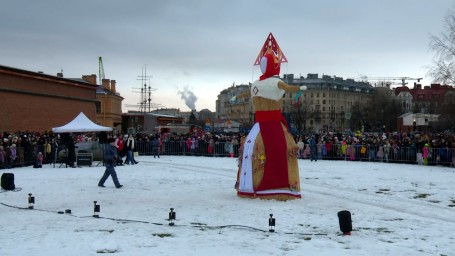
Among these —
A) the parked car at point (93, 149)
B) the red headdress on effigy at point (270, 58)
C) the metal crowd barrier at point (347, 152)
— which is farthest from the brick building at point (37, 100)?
the red headdress on effigy at point (270, 58)

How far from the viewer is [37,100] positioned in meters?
39.8

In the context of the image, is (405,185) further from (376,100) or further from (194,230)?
(376,100)

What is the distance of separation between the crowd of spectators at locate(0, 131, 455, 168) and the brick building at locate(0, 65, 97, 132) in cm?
406

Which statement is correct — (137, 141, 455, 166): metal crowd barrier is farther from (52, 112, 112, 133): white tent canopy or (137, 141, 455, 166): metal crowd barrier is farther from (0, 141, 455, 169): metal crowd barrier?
Result: (52, 112, 112, 133): white tent canopy

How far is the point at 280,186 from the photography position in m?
14.2

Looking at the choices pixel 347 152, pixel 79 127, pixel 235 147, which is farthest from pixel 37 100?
pixel 347 152

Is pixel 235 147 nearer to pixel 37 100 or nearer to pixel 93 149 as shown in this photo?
pixel 93 149

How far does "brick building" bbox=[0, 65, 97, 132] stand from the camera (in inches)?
1404

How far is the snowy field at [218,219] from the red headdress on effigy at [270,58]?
3.95m

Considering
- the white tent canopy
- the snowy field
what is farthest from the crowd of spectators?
the snowy field

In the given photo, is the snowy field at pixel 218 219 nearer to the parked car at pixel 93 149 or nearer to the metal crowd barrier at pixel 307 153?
the metal crowd barrier at pixel 307 153

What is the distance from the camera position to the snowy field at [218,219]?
8930mm

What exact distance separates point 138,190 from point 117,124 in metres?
61.4

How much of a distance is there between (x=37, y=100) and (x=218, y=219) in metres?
32.2
